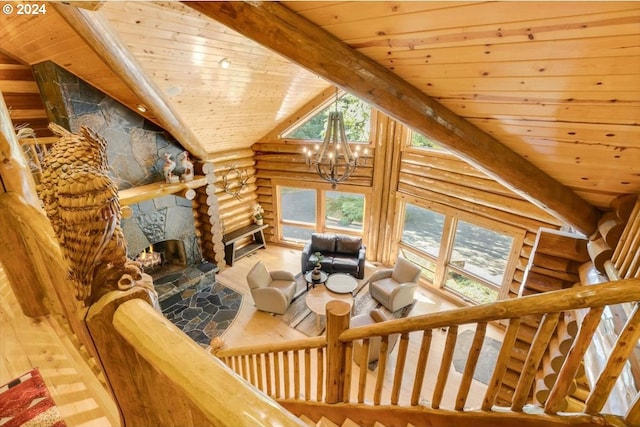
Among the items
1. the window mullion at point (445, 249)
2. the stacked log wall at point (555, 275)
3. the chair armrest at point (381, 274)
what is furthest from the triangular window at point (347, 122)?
the stacked log wall at point (555, 275)

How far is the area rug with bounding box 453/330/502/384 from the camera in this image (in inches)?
169

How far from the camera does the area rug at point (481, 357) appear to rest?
4.29 m

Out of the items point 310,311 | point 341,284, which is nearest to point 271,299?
point 310,311

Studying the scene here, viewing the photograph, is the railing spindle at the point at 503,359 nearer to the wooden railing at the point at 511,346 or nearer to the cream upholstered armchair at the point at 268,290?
the wooden railing at the point at 511,346

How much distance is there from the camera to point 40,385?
162 cm

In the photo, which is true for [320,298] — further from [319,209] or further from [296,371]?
[319,209]

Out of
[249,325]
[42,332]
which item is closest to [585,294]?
[42,332]

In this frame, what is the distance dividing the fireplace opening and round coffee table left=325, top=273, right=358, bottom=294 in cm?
334

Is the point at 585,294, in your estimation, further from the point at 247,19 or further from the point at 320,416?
the point at 247,19

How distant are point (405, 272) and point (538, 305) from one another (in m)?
4.19

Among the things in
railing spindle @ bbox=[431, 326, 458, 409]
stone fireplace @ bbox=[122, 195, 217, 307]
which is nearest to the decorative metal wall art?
stone fireplace @ bbox=[122, 195, 217, 307]

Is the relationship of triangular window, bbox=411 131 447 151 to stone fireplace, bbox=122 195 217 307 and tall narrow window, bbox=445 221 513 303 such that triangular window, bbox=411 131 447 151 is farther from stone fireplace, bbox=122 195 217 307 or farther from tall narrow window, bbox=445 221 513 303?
stone fireplace, bbox=122 195 217 307

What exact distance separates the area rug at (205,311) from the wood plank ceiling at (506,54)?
13.9 feet

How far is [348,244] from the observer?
261 inches
